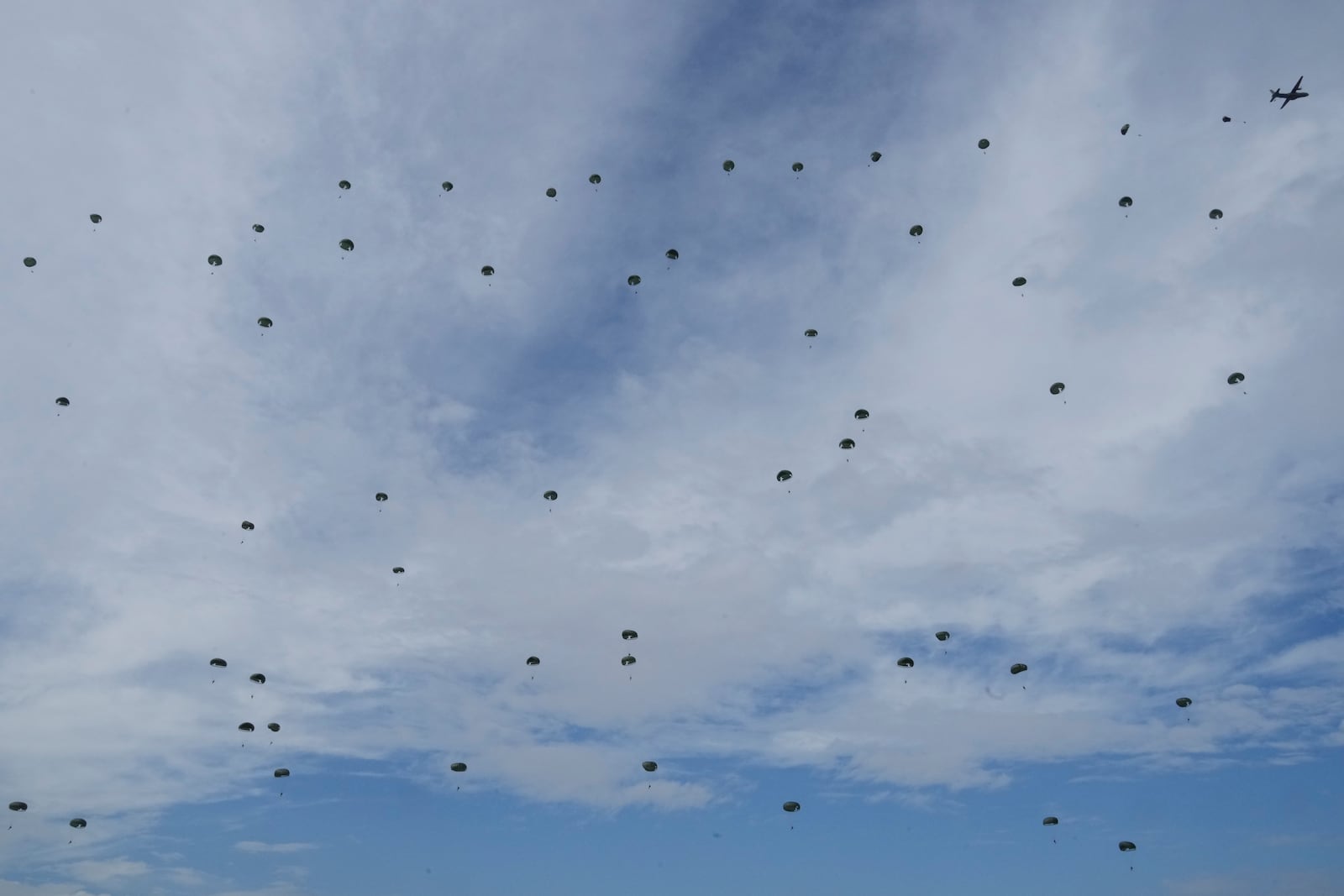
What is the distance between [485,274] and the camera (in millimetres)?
83625

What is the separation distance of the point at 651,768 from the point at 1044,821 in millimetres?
44576

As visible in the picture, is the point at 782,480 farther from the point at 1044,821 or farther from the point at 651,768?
the point at 1044,821

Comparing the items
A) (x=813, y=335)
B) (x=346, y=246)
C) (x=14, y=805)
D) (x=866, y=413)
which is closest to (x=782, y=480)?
(x=866, y=413)

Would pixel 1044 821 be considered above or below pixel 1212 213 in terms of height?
below

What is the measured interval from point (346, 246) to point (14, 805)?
6799 centimetres

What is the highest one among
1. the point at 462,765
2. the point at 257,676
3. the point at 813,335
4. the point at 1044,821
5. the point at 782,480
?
the point at 813,335

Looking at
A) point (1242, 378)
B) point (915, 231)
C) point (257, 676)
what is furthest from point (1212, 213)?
point (257, 676)

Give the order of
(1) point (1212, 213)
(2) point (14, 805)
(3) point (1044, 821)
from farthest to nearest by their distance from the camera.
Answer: (3) point (1044, 821)
(2) point (14, 805)
(1) point (1212, 213)

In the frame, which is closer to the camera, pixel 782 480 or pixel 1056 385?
pixel 1056 385

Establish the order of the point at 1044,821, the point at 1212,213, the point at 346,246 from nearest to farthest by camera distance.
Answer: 1. the point at 1212,213
2. the point at 346,246
3. the point at 1044,821

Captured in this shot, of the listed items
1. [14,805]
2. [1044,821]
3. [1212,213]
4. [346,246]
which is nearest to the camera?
[1212,213]

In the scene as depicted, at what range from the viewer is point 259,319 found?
7912 cm

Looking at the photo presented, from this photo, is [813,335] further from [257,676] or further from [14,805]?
[14,805]

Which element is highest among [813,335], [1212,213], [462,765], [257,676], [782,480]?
[1212,213]
